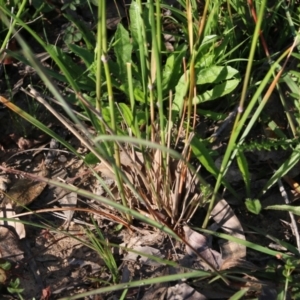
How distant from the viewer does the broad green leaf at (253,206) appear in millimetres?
1491

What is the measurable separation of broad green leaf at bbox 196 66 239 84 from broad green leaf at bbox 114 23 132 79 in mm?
214

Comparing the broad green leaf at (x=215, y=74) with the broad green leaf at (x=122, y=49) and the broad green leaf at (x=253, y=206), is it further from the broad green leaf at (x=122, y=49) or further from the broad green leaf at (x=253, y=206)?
the broad green leaf at (x=253, y=206)

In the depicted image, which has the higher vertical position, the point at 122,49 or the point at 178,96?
the point at 122,49

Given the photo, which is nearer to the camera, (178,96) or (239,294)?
(239,294)

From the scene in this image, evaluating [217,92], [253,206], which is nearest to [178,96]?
[217,92]

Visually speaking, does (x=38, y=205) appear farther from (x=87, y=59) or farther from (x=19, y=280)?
(x=87, y=59)

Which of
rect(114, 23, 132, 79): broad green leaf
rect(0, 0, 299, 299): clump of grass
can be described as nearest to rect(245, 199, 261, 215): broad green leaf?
rect(0, 0, 299, 299): clump of grass

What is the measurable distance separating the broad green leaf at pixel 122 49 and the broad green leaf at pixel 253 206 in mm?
506

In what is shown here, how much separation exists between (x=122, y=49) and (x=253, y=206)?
583 millimetres

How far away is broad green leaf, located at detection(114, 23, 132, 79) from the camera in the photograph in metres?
1.60

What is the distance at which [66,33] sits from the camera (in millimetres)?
1804

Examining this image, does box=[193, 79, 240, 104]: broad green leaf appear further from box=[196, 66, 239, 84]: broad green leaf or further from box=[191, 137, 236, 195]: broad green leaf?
box=[191, 137, 236, 195]: broad green leaf

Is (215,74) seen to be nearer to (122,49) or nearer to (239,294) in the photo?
(122,49)

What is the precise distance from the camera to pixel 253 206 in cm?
150
